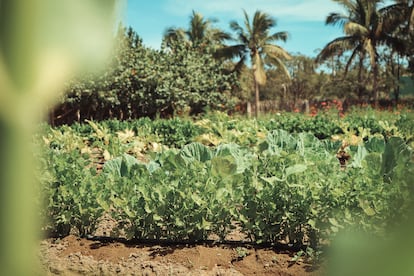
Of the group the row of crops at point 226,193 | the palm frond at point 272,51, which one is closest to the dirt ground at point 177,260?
the row of crops at point 226,193

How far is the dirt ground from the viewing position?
312 cm

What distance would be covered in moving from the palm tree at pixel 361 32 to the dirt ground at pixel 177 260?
3024 cm

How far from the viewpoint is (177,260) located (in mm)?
3264

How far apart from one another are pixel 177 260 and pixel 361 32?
104ft

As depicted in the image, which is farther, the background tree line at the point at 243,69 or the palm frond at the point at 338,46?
the palm frond at the point at 338,46

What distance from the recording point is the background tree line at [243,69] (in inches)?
862

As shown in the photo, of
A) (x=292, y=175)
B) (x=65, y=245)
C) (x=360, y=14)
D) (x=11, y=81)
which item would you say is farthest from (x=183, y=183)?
(x=360, y=14)

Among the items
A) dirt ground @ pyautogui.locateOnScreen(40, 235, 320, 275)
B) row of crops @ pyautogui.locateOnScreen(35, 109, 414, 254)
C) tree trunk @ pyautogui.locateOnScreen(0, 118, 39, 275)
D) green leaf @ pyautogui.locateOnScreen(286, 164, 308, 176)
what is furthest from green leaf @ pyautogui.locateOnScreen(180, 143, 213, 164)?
tree trunk @ pyautogui.locateOnScreen(0, 118, 39, 275)

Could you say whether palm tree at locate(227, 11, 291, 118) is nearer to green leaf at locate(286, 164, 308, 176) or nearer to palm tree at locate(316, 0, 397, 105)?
palm tree at locate(316, 0, 397, 105)

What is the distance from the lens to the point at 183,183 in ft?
11.3

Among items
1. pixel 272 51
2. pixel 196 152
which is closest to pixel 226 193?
pixel 196 152

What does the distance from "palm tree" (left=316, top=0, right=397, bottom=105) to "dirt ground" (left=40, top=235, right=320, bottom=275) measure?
99.2 ft

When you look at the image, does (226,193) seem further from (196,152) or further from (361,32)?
(361,32)

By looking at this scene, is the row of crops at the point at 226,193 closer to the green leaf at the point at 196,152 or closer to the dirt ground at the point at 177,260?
the green leaf at the point at 196,152
